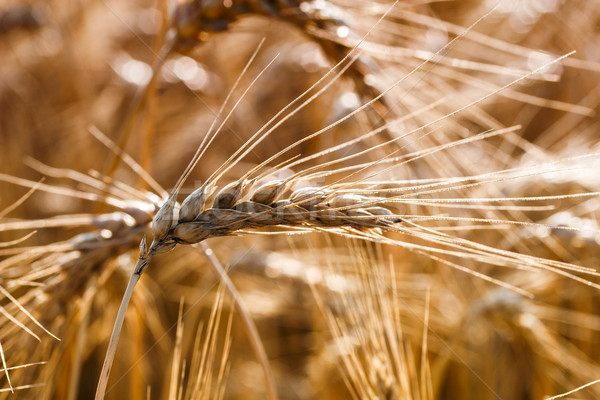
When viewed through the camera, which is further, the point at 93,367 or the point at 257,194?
the point at 93,367

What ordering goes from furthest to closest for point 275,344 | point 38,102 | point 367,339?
point 38,102, point 275,344, point 367,339

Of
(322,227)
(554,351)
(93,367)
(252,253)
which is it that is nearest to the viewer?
(322,227)

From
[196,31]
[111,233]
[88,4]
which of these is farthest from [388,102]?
[88,4]

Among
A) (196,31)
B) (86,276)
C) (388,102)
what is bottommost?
(86,276)

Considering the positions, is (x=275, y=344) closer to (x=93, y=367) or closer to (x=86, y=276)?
(x=93, y=367)

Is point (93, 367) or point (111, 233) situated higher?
point (111, 233)

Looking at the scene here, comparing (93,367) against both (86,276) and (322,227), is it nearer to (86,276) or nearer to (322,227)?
(86,276)
